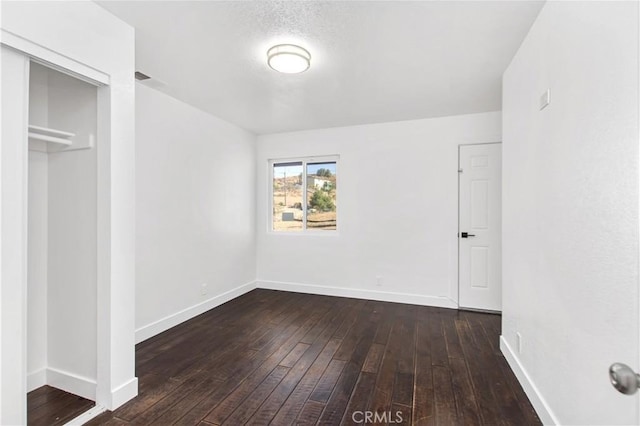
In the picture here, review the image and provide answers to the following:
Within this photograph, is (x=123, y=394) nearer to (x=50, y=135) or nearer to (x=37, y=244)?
(x=37, y=244)

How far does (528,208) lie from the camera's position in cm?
203

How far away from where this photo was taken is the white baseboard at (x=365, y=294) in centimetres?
392

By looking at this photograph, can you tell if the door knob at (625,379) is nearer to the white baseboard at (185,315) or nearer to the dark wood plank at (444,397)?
the dark wood plank at (444,397)

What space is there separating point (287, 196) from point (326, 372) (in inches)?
119

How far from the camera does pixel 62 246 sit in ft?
6.70

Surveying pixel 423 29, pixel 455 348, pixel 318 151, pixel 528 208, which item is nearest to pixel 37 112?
pixel 423 29

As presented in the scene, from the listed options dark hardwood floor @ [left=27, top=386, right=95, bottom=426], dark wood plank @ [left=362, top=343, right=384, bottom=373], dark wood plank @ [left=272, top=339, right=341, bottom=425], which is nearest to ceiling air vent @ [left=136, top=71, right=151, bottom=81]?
dark hardwood floor @ [left=27, top=386, right=95, bottom=426]

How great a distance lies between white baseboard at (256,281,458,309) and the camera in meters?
3.92

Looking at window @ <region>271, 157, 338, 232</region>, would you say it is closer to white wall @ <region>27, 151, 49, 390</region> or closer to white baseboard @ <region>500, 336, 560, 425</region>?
white baseboard @ <region>500, 336, 560, 425</region>

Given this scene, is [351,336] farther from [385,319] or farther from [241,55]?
[241,55]

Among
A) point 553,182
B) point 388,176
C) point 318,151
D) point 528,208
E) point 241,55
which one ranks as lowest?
point 528,208

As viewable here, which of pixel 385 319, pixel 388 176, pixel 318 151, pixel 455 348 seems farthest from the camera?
pixel 318 151

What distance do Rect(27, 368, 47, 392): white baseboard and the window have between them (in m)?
3.16

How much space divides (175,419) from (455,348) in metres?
2.36
